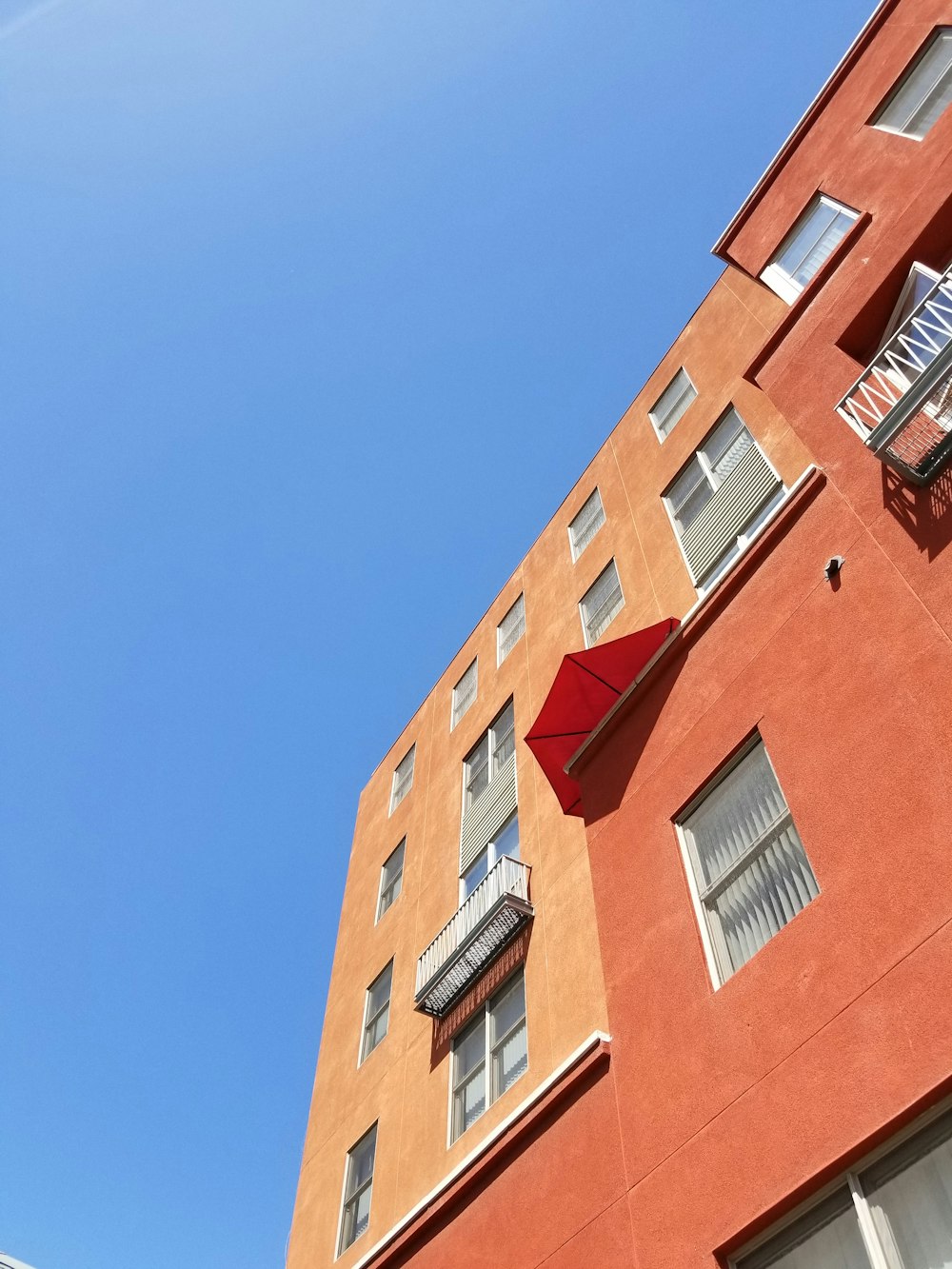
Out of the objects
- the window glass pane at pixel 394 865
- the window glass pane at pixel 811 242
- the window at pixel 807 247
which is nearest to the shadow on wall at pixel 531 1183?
the window glass pane at pixel 394 865

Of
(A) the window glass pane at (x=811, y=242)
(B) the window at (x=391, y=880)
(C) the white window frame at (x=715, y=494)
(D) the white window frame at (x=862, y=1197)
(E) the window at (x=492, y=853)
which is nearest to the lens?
(D) the white window frame at (x=862, y=1197)

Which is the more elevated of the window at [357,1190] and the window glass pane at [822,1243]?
the window at [357,1190]

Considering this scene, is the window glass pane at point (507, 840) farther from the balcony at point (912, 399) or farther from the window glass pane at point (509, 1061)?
the balcony at point (912, 399)

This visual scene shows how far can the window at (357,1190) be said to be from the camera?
14.9m

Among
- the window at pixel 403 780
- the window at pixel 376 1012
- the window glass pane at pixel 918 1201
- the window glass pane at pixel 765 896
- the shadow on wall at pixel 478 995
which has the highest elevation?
the window at pixel 403 780

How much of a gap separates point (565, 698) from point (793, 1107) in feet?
20.7

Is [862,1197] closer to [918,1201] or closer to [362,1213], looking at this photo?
[918,1201]

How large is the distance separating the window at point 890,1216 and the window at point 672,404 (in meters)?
15.4

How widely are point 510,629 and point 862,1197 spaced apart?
17.1 metres

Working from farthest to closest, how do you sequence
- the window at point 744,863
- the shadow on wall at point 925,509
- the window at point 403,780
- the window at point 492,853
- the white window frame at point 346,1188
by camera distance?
1. the window at point 403,780
2. the window at point 492,853
3. the white window frame at point 346,1188
4. the window at point 744,863
5. the shadow on wall at point 925,509

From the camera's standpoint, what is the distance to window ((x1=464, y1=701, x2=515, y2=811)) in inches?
747

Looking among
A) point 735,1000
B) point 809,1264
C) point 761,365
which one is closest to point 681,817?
point 735,1000

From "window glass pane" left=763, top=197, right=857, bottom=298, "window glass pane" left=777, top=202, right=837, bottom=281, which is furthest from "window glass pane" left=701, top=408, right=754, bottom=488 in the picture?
"window glass pane" left=777, top=202, right=837, bottom=281

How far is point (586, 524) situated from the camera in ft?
69.6
